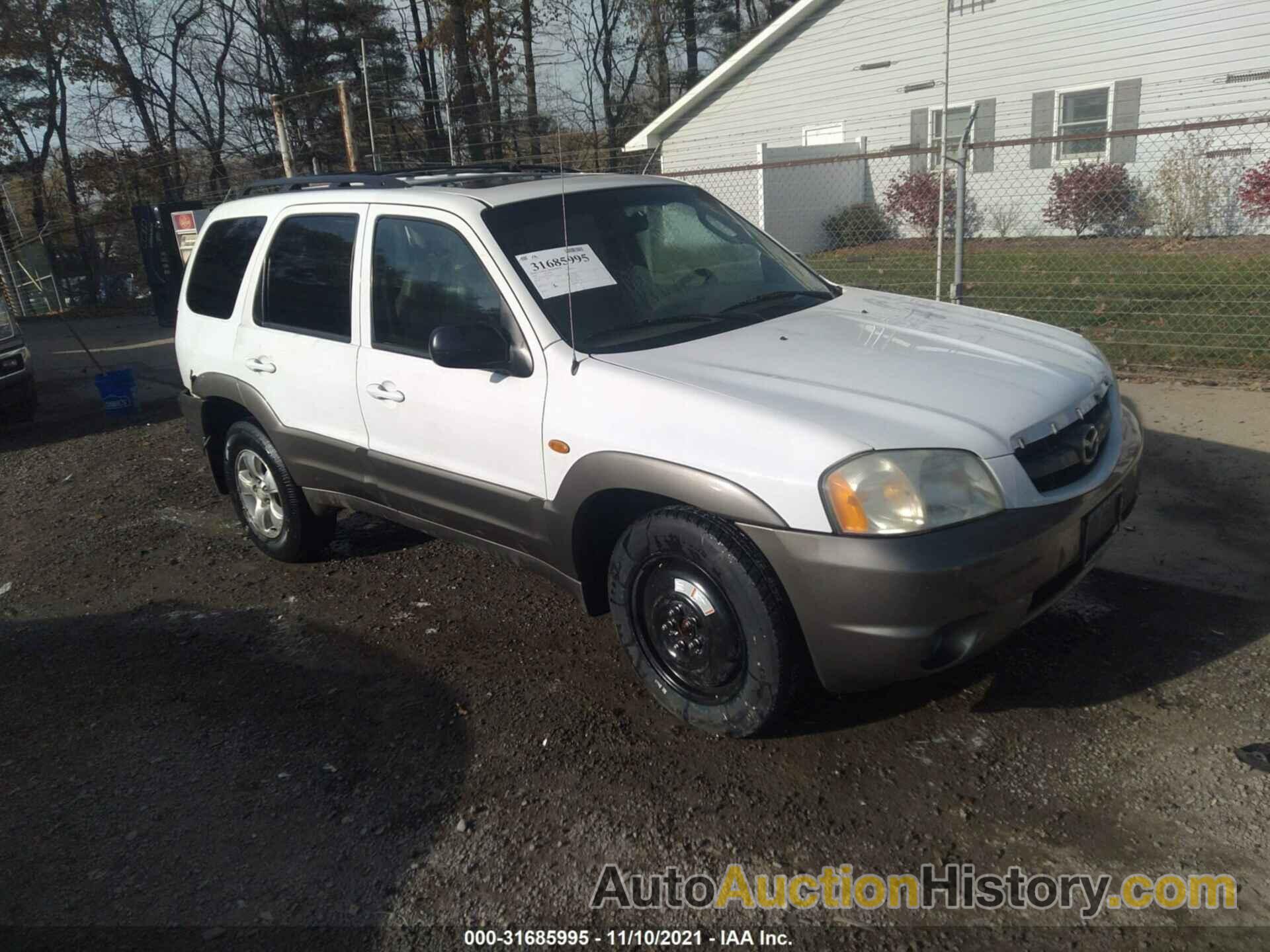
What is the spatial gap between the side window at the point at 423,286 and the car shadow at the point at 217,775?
1.41 metres

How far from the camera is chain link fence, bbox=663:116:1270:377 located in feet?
26.5

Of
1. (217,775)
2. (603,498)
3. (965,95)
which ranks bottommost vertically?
(217,775)

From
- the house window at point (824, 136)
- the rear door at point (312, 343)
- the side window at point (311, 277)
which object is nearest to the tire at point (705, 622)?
the rear door at point (312, 343)

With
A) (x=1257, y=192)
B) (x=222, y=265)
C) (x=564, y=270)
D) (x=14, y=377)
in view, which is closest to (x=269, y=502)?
(x=222, y=265)

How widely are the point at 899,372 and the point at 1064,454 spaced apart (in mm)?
577

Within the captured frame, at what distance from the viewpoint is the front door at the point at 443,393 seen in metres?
3.67

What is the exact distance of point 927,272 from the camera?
1123 centimetres

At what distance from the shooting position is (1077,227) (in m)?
14.2

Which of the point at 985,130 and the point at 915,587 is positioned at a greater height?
the point at 985,130

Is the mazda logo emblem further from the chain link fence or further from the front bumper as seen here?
the chain link fence

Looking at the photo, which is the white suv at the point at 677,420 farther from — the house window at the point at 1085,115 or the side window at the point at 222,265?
the house window at the point at 1085,115

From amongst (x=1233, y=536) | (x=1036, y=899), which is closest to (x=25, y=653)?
(x=1036, y=899)

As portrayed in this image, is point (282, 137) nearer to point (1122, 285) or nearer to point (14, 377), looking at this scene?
point (14, 377)

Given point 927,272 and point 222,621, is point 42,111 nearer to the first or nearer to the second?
point 927,272
